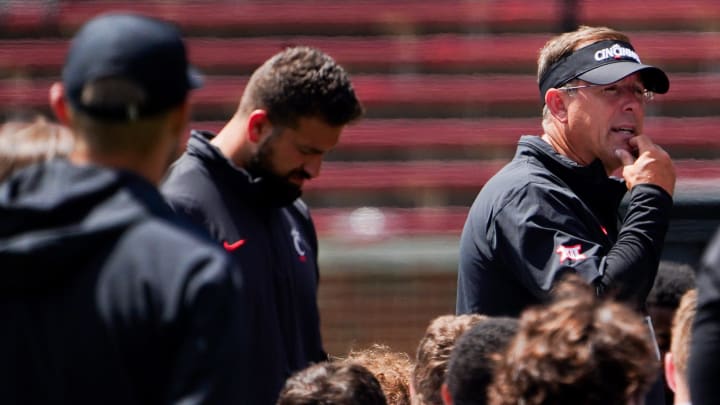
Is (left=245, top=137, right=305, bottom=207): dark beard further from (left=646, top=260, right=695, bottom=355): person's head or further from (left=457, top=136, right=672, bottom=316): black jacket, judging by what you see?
(left=646, top=260, right=695, bottom=355): person's head

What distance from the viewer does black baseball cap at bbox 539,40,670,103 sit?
3.28 m

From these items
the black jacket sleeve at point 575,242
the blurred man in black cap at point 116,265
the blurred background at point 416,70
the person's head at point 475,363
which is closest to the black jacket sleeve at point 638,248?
the black jacket sleeve at point 575,242

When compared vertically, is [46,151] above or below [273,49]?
above

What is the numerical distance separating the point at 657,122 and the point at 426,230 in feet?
4.15

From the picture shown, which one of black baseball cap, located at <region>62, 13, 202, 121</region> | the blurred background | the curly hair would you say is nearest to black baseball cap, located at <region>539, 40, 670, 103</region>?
the curly hair

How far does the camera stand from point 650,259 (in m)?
3.03

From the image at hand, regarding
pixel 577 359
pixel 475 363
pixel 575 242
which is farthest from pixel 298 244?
pixel 577 359

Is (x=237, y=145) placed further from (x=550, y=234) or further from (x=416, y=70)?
(x=416, y=70)

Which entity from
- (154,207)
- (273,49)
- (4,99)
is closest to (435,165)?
(273,49)

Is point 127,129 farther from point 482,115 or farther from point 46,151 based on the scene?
point 482,115

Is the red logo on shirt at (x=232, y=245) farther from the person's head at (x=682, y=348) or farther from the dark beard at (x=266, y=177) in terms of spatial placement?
the person's head at (x=682, y=348)

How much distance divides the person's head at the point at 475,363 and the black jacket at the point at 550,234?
51 cm

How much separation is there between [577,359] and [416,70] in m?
4.39

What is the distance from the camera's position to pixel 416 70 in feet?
20.6
